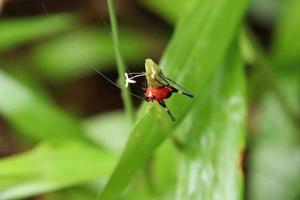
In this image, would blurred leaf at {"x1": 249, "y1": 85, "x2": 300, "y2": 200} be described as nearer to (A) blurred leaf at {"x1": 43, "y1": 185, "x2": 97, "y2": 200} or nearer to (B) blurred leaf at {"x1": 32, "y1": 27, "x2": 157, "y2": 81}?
(A) blurred leaf at {"x1": 43, "y1": 185, "x2": 97, "y2": 200}

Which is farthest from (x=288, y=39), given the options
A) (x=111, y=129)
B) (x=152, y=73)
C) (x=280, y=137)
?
(x=152, y=73)

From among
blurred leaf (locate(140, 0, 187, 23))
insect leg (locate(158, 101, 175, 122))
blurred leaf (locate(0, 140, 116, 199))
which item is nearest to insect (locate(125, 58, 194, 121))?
insect leg (locate(158, 101, 175, 122))

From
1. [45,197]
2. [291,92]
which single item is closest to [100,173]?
[45,197]

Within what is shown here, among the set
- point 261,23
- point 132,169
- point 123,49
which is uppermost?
point 123,49

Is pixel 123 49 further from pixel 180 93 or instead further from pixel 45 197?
pixel 180 93

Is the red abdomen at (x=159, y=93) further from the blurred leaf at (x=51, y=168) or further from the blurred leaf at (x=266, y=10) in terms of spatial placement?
the blurred leaf at (x=266, y=10)

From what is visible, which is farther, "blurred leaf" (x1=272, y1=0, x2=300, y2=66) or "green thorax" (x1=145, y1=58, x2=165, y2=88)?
"blurred leaf" (x1=272, y1=0, x2=300, y2=66)

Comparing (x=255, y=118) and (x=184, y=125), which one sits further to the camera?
(x=255, y=118)

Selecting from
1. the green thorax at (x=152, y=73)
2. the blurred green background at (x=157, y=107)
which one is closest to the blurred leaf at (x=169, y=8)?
the blurred green background at (x=157, y=107)
